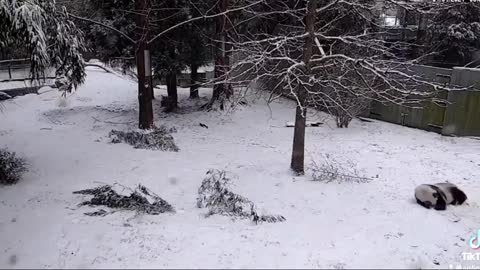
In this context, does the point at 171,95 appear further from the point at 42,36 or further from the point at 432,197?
the point at 432,197

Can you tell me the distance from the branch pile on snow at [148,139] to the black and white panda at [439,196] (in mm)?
6078

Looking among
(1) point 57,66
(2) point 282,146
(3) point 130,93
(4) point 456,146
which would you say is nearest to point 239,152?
(2) point 282,146

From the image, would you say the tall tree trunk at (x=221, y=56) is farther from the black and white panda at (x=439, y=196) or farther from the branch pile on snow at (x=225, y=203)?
the black and white panda at (x=439, y=196)

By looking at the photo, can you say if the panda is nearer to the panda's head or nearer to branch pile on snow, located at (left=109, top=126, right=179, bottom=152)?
the panda's head

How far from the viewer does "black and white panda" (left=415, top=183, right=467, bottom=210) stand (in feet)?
22.2

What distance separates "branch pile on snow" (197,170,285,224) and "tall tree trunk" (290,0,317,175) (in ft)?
5.60

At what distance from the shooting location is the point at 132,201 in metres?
6.94

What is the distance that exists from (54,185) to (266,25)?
369 inches

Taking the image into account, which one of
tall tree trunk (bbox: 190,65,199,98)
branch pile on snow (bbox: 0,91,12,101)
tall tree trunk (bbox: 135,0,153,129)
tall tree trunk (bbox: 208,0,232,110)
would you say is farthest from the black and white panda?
branch pile on snow (bbox: 0,91,12,101)

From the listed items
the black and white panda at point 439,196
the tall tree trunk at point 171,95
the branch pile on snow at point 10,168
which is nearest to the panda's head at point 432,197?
the black and white panda at point 439,196

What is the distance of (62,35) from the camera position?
7898 millimetres

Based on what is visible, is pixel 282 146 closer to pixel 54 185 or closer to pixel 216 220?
pixel 216 220

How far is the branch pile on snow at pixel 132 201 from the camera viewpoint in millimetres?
6742

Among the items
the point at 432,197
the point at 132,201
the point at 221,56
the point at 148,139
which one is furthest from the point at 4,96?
the point at 432,197
